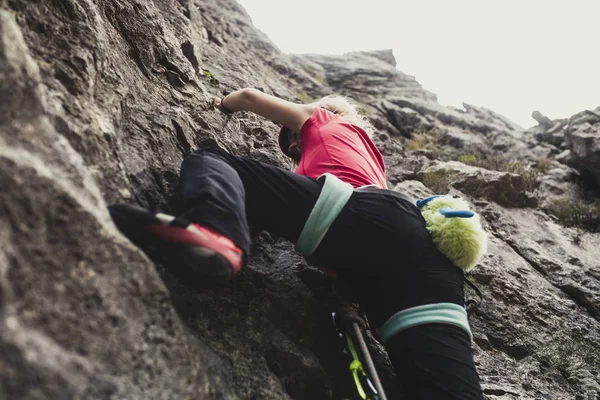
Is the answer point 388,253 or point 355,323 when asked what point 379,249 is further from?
point 355,323

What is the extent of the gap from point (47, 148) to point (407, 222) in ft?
6.34

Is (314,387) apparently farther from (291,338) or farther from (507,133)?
(507,133)

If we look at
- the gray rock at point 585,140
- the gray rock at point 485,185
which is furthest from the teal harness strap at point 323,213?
the gray rock at point 585,140

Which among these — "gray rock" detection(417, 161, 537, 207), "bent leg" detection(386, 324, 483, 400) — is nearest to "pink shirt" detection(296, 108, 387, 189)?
"bent leg" detection(386, 324, 483, 400)

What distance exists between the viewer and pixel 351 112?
3.50 m

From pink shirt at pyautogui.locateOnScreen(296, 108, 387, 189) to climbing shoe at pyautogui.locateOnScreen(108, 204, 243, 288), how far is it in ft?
3.80

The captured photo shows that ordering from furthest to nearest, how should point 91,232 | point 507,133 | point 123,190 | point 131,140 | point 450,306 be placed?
point 507,133
point 131,140
point 450,306
point 123,190
point 91,232

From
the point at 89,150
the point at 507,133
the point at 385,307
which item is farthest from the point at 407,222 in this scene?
the point at 507,133

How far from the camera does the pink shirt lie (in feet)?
9.28

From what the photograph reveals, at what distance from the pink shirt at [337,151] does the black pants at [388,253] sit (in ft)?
1.02

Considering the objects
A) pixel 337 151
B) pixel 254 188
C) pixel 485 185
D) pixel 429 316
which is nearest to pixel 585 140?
pixel 485 185

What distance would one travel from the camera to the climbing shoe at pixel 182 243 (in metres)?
1.78

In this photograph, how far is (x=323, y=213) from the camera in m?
2.41

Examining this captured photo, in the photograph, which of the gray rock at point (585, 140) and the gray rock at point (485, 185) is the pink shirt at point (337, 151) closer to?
the gray rock at point (485, 185)
